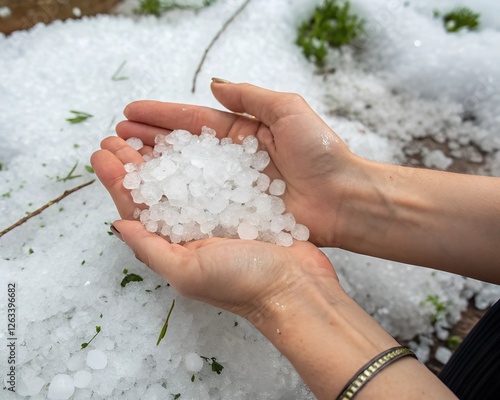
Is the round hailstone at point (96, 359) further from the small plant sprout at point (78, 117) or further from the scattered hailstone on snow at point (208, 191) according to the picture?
the small plant sprout at point (78, 117)

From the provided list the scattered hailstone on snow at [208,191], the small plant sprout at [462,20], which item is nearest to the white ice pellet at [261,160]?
the scattered hailstone on snow at [208,191]

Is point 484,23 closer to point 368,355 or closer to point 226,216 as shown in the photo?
point 226,216

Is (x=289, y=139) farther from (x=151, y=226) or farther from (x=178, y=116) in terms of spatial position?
(x=151, y=226)

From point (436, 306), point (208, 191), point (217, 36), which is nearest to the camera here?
point (208, 191)

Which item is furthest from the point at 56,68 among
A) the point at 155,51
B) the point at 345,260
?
the point at 345,260

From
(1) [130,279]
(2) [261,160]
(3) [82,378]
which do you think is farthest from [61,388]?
(2) [261,160]
